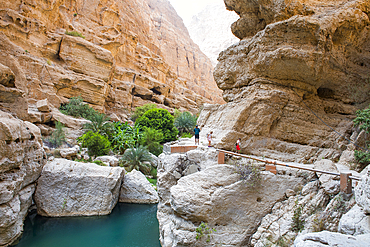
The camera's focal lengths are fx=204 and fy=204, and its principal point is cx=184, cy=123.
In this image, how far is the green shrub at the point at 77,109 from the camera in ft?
77.7

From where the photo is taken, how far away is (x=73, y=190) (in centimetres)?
1143

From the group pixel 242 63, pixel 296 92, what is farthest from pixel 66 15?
pixel 296 92

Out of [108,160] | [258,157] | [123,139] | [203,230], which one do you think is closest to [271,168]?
[258,157]

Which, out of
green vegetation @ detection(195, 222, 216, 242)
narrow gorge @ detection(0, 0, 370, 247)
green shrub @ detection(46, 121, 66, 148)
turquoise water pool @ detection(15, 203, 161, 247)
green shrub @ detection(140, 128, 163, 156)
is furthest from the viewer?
green shrub @ detection(140, 128, 163, 156)

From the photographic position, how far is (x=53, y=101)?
23719 millimetres

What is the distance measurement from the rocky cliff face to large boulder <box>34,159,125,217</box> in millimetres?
5289

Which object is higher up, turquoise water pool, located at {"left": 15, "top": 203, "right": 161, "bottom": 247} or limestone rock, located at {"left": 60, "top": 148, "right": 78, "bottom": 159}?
limestone rock, located at {"left": 60, "top": 148, "right": 78, "bottom": 159}

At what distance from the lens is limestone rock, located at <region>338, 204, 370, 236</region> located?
337cm

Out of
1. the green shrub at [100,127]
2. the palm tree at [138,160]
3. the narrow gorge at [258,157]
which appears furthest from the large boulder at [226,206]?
the green shrub at [100,127]

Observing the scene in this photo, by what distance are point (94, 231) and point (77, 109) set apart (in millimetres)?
17707

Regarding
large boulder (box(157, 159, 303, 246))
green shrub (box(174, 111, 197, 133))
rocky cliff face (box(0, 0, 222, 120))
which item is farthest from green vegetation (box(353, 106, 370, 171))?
green shrub (box(174, 111, 197, 133))

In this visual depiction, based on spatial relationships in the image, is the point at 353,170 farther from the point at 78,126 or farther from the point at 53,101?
the point at 53,101

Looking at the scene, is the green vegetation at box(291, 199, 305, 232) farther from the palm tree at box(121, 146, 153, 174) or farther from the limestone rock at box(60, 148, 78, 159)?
the limestone rock at box(60, 148, 78, 159)

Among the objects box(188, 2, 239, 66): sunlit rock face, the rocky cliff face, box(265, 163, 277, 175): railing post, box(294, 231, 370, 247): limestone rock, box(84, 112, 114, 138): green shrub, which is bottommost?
box(294, 231, 370, 247): limestone rock
